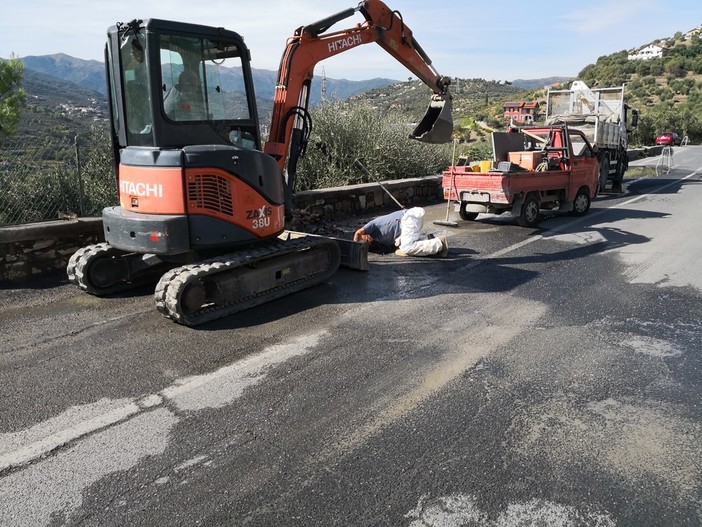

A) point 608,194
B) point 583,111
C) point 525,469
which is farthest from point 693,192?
point 525,469

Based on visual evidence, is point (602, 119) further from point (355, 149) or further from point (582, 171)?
point (355, 149)

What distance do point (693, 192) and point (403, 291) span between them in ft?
46.6

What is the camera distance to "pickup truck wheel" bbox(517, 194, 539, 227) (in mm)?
10821

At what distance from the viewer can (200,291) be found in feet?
18.1

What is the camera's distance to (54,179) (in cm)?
808

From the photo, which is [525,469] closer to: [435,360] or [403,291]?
[435,360]

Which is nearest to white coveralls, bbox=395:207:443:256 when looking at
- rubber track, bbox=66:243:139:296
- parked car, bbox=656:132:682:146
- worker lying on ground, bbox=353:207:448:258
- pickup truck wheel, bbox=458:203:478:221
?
worker lying on ground, bbox=353:207:448:258

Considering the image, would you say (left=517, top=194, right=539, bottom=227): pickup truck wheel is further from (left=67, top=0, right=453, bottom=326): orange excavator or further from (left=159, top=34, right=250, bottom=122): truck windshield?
(left=159, top=34, right=250, bottom=122): truck windshield

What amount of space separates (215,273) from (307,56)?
3233 mm

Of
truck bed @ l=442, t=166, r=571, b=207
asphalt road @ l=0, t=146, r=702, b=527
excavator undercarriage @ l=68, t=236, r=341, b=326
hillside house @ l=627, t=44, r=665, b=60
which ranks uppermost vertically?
hillside house @ l=627, t=44, r=665, b=60

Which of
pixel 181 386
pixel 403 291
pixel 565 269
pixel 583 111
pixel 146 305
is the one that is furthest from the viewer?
pixel 583 111

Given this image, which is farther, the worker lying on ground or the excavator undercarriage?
the worker lying on ground

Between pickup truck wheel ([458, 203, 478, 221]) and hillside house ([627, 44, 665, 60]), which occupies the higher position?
hillside house ([627, 44, 665, 60])

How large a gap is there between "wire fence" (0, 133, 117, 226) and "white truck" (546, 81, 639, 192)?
1293 cm
